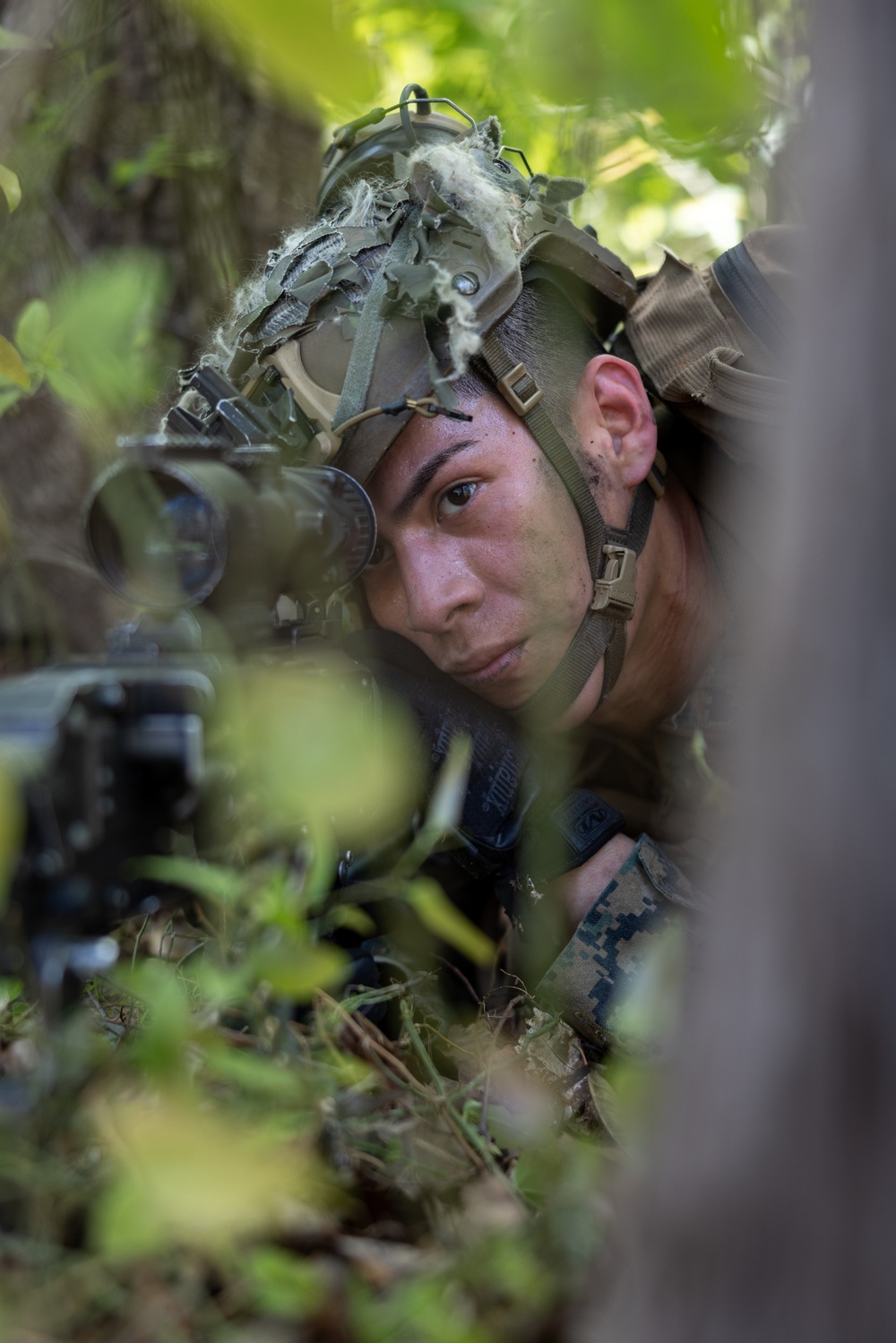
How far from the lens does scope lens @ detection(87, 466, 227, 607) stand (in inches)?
47.0

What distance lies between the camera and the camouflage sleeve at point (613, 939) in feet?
5.71

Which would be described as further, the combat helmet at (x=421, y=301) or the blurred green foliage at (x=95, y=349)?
the combat helmet at (x=421, y=301)

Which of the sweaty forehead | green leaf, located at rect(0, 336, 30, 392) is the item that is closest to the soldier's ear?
the sweaty forehead

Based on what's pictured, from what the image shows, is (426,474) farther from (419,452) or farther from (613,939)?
(613,939)

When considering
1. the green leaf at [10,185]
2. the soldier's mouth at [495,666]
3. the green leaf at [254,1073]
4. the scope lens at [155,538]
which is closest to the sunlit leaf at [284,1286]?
the green leaf at [254,1073]

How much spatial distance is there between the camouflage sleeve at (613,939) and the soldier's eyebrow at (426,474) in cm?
79

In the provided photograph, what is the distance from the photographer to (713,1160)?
0.59m

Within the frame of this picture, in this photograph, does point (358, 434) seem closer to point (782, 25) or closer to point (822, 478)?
point (782, 25)

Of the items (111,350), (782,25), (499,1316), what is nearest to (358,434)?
(111,350)

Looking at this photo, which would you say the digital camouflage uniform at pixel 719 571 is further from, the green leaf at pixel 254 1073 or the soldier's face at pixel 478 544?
the green leaf at pixel 254 1073

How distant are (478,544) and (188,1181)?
148 centimetres

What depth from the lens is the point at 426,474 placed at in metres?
2.02

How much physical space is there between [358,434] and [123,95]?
1708mm

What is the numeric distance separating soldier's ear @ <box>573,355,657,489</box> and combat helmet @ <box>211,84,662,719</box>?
0.29 ft
